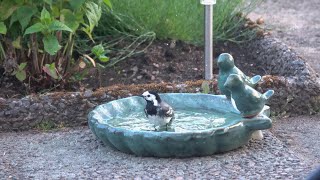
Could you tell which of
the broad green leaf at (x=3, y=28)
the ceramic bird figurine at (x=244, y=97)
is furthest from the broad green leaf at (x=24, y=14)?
the ceramic bird figurine at (x=244, y=97)

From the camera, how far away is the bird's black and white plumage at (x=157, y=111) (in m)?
4.49

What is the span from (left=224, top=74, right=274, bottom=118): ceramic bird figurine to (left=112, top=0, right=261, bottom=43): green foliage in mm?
1892

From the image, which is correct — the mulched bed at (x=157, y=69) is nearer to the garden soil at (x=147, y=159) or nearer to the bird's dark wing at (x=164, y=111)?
the garden soil at (x=147, y=159)

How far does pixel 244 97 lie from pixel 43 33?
1508 millimetres

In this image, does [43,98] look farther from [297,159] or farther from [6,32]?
[297,159]

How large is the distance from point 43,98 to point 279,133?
149cm

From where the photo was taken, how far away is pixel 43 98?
5156mm

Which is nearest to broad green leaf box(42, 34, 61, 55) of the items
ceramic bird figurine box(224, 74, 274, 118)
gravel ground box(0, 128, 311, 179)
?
gravel ground box(0, 128, 311, 179)

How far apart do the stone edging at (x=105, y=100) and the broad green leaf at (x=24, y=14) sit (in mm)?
473

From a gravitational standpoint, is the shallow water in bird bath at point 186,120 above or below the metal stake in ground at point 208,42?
below

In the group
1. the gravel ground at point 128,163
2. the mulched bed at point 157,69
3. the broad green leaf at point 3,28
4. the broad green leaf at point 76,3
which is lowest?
the gravel ground at point 128,163

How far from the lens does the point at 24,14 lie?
5234 mm

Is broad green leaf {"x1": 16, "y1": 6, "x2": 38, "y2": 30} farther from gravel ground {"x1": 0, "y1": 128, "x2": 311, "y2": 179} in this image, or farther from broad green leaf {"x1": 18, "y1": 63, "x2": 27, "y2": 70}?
gravel ground {"x1": 0, "y1": 128, "x2": 311, "y2": 179}

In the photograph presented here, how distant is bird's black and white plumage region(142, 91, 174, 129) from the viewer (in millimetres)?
4488
